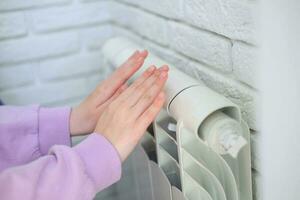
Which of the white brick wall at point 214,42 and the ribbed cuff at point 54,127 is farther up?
the white brick wall at point 214,42

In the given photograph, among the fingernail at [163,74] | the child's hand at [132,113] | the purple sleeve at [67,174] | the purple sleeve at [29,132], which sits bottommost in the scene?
the purple sleeve at [29,132]

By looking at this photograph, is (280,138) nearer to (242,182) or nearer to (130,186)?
(242,182)

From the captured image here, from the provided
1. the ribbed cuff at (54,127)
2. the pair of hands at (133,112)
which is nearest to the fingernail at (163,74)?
the pair of hands at (133,112)

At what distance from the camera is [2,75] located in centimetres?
105

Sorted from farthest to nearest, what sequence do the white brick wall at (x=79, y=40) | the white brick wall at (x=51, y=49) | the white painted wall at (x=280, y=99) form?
the white brick wall at (x=51, y=49), the white brick wall at (x=79, y=40), the white painted wall at (x=280, y=99)

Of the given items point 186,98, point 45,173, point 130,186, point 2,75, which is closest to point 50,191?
point 45,173

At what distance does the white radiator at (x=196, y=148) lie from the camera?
593mm

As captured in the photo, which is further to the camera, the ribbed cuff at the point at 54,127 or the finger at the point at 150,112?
the ribbed cuff at the point at 54,127

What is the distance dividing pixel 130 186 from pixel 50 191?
0.36 meters

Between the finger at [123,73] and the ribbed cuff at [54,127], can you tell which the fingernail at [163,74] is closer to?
the finger at [123,73]

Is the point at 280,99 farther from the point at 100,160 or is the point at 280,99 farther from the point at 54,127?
the point at 54,127

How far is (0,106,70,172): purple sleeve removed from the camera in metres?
0.81

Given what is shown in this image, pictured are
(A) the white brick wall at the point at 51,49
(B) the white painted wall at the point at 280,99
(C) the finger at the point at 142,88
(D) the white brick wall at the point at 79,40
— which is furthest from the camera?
(A) the white brick wall at the point at 51,49

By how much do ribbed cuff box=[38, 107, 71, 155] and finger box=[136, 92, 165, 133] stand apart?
222 millimetres
